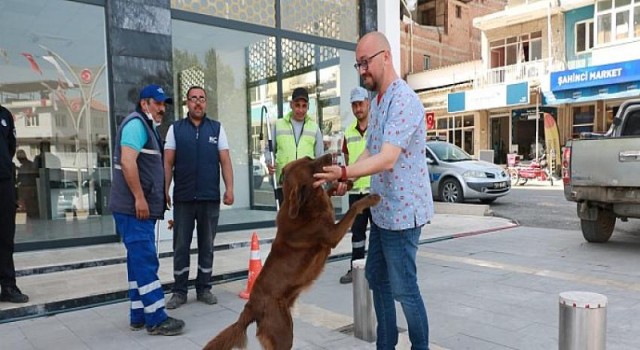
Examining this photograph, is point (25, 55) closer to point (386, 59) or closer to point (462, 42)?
point (386, 59)

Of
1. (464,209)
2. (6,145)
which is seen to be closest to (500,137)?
(464,209)

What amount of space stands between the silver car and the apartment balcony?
12.6 m

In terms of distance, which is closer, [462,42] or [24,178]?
[24,178]

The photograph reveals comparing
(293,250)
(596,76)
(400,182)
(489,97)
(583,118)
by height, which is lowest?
(293,250)

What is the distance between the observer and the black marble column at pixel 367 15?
384 inches

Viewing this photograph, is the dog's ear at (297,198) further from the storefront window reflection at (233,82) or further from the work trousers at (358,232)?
the storefront window reflection at (233,82)

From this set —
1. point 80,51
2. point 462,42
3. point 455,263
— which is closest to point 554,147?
point 462,42

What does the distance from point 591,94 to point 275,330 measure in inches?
878

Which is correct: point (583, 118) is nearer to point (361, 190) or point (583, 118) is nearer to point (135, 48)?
point (361, 190)

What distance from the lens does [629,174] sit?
6.47 m

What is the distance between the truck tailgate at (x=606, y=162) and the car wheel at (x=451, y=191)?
5826 millimetres

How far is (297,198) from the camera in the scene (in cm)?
277

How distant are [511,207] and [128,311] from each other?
429 inches

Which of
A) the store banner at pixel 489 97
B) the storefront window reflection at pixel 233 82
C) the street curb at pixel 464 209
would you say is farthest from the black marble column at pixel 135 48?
the store banner at pixel 489 97
